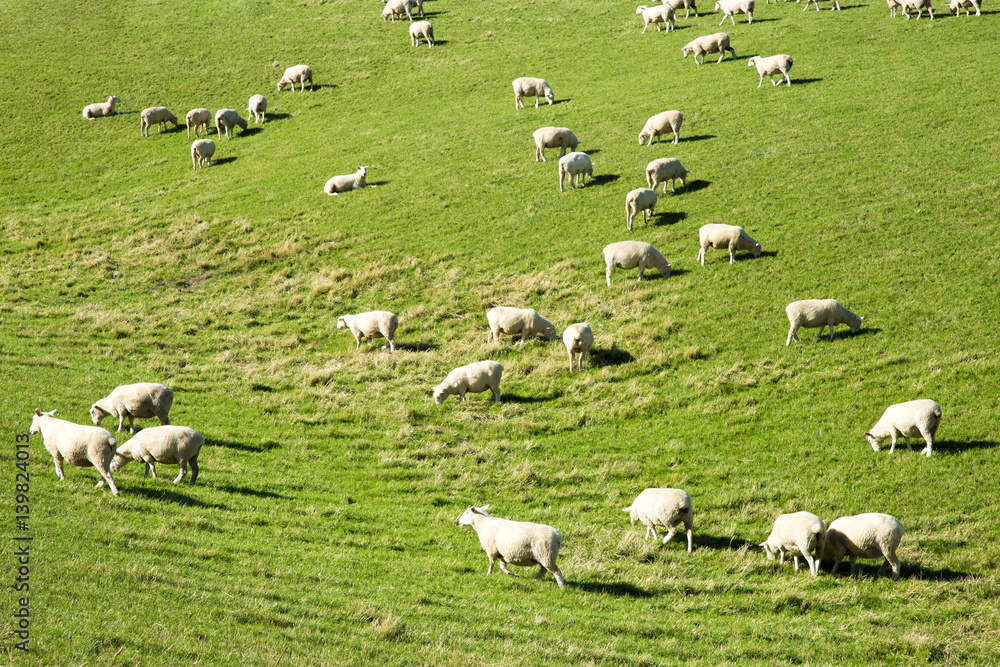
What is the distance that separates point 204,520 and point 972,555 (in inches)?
543

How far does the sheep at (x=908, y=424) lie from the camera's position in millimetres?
16312

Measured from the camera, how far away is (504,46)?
5400cm

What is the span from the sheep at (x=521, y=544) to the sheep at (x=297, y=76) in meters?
45.6

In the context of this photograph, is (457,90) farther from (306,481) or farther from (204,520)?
(204,520)

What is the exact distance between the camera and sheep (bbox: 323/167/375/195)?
37719mm

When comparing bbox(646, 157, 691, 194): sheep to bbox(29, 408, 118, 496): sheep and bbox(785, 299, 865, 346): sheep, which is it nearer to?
bbox(785, 299, 865, 346): sheep

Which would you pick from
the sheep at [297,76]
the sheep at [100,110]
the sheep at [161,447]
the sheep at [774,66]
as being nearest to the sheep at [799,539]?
the sheep at [161,447]

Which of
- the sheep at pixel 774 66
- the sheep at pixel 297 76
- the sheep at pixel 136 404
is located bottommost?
the sheep at pixel 136 404

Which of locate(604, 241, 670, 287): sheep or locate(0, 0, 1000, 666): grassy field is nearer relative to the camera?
locate(0, 0, 1000, 666): grassy field

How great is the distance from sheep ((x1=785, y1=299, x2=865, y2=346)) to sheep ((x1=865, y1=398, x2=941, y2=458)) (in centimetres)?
479

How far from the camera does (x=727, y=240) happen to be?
26422 millimetres

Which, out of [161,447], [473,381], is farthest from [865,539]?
[161,447]

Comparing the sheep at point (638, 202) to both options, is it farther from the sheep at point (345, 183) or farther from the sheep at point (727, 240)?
the sheep at point (345, 183)

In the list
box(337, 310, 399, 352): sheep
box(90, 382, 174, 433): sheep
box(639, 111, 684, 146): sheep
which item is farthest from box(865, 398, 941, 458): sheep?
box(639, 111, 684, 146): sheep
